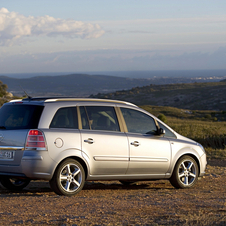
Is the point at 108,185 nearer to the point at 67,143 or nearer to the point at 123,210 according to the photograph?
the point at 67,143

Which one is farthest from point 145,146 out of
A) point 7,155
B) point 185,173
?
point 7,155

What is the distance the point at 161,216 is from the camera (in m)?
4.87

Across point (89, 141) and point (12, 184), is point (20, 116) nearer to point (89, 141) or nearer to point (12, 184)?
point (89, 141)

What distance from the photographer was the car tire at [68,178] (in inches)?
248

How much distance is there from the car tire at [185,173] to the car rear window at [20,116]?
3137 mm

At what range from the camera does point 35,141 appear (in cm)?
605

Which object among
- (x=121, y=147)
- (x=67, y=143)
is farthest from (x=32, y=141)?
(x=121, y=147)

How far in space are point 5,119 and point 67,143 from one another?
1.22 meters

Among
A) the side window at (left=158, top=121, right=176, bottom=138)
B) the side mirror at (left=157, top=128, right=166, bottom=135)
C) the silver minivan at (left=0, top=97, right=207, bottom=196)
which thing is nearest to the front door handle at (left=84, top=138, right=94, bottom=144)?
the silver minivan at (left=0, top=97, right=207, bottom=196)

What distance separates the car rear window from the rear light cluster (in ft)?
0.46

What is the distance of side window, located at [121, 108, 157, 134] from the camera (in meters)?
7.25

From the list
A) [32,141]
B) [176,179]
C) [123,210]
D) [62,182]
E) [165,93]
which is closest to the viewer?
[123,210]

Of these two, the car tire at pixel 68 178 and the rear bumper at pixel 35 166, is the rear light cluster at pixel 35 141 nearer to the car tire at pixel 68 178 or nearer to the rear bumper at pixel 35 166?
the rear bumper at pixel 35 166

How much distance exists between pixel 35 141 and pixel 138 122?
7.44 feet
